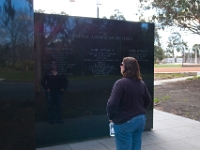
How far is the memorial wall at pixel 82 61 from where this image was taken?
15.5 feet

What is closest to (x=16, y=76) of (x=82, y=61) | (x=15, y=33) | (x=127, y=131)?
(x=15, y=33)

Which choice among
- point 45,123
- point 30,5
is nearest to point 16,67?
point 30,5

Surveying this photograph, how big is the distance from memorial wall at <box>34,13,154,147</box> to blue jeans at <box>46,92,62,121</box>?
3.2 inches

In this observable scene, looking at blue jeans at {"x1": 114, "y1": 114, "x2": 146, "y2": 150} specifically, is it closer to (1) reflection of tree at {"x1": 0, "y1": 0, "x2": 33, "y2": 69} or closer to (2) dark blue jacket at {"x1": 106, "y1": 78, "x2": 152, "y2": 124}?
(2) dark blue jacket at {"x1": 106, "y1": 78, "x2": 152, "y2": 124}

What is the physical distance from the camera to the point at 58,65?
479cm

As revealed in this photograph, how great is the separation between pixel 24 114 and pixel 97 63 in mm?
1987

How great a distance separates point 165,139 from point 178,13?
1103 cm

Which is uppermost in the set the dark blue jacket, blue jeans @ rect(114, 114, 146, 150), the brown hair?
the brown hair

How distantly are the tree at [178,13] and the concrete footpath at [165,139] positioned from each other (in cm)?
740

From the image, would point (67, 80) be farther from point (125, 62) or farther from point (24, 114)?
point (125, 62)

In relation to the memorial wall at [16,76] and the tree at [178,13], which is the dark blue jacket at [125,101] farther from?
the tree at [178,13]

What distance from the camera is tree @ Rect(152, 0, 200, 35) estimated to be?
12.6 m

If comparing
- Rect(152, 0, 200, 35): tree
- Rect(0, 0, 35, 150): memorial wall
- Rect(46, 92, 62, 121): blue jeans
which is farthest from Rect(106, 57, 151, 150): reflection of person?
Rect(152, 0, 200, 35): tree

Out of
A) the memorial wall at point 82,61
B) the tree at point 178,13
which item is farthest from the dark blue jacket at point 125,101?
the tree at point 178,13
